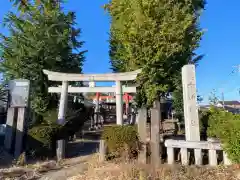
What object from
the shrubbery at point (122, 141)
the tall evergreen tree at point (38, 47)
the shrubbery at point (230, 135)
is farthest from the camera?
the tall evergreen tree at point (38, 47)

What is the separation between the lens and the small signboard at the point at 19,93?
9047 millimetres

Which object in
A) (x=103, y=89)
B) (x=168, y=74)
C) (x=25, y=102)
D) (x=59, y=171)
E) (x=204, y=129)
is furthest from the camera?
Answer: (x=168, y=74)

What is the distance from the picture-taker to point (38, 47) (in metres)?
13.8

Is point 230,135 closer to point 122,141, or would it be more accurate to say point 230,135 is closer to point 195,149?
point 195,149

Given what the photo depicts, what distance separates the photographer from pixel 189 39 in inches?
538

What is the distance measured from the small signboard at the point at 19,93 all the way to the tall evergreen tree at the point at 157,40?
5.14 meters

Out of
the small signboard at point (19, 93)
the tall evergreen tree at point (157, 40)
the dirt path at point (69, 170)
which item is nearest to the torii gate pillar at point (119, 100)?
the tall evergreen tree at point (157, 40)

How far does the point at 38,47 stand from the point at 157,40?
6133 millimetres

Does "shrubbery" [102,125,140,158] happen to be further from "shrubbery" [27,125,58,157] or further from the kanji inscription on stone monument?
"shrubbery" [27,125,58,157]

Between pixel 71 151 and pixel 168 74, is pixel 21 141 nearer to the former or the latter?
pixel 71 151

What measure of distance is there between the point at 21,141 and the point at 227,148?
6198 millimetres

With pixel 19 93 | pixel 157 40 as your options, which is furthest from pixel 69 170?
pixel 157 40

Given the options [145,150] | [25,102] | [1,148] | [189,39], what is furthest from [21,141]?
[189,39]

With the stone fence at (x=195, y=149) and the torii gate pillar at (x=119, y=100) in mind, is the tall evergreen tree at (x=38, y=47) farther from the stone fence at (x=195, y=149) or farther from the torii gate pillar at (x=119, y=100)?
the stone fence at (x=195, y=149)
